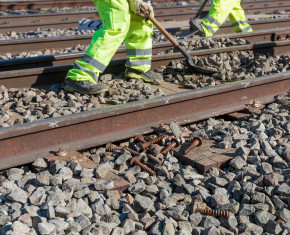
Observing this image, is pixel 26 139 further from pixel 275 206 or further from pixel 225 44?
pixel 225 44

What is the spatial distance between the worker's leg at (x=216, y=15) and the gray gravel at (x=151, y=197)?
5017 mm

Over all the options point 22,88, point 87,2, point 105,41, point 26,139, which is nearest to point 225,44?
point 105,41

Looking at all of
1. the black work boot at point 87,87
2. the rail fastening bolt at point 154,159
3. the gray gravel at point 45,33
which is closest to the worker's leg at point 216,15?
the gray gravel at point 45,33

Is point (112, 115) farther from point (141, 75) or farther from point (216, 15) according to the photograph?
point (216, 15)

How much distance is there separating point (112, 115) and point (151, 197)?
1123 mm

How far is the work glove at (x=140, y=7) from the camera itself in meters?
5.11

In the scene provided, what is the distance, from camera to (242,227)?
9.09 ft

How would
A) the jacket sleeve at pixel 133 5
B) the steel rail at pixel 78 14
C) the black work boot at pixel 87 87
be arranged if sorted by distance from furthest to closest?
the steel rail at pixel 78 14 → the jacket sleeve at pixel 133 5 → the black work boot at pixel 87 87

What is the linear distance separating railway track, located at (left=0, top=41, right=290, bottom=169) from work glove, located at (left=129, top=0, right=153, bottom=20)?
876mm

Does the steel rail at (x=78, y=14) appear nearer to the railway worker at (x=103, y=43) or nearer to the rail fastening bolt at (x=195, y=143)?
the railway worker at (x=103, y=43)

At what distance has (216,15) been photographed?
8625 millimetres

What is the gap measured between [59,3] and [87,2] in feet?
3.09

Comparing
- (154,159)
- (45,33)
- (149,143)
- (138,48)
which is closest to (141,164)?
(154,159)

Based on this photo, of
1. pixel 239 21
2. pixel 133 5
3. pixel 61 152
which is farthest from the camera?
pixel 239 21
